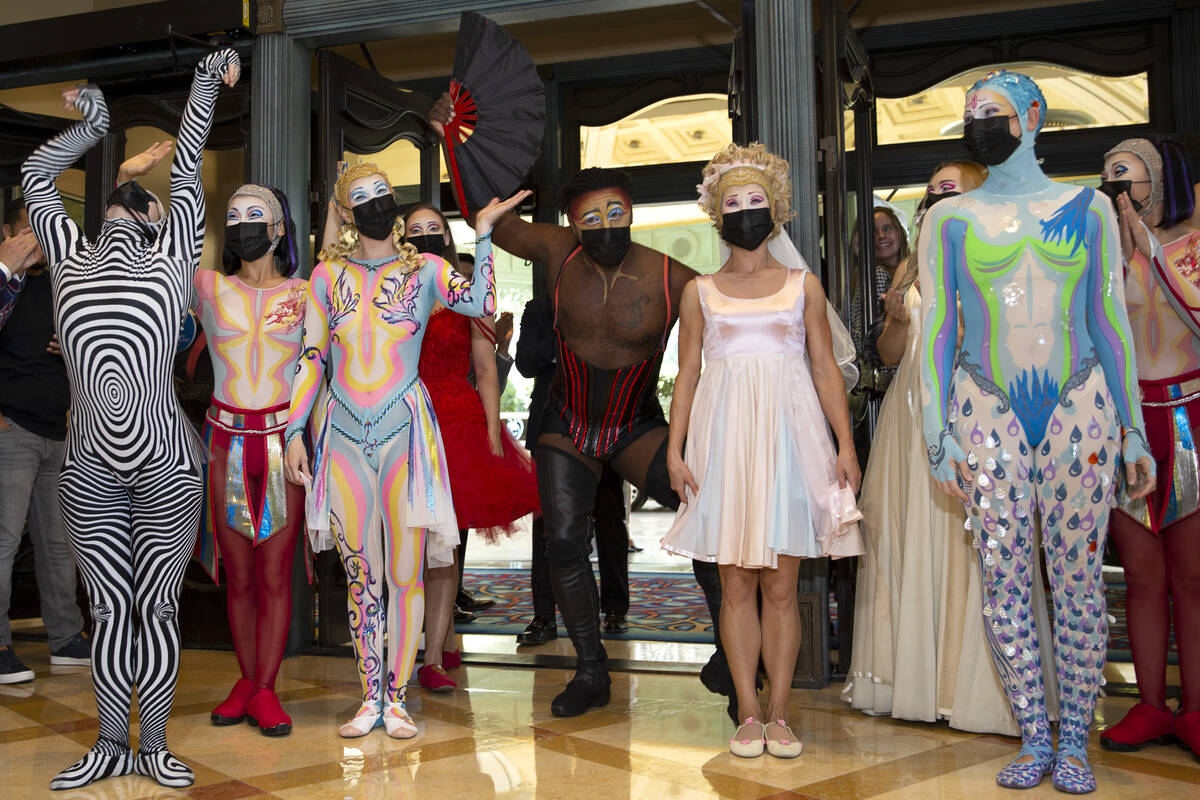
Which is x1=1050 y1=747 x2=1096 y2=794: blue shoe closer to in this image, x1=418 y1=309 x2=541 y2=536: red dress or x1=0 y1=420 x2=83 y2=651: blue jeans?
x1=418 y1=309 x2=541 y2=536: red dress

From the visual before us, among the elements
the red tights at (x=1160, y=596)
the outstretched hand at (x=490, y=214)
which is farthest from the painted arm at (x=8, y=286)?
the red tights at (x=1160, y=596)

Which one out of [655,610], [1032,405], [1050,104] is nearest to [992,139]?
[1032,405]

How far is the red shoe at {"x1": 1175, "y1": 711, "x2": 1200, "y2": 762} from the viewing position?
120 inches

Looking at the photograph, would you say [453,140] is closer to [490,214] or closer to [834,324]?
[490,214]

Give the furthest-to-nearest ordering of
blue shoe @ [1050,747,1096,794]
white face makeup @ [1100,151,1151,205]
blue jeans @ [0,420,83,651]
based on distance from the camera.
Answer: blue jeans @ [0,420,83,651], white face makeup @ [1100,151,1151,205], blue shoe @ [1050,747,1096,794]

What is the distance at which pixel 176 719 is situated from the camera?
3.70m

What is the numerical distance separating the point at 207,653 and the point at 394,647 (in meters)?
1.86

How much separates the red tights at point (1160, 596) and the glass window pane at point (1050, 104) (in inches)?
160

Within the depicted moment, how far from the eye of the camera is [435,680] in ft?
13.5

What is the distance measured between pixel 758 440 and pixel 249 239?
1.83m

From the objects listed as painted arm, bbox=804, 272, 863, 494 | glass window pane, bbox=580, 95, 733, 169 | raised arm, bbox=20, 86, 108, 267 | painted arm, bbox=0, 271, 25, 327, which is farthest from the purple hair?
glass window pane, bbox=580, 95, 733, 169

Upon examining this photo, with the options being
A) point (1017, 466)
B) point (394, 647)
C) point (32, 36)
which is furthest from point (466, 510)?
point (32, 36)

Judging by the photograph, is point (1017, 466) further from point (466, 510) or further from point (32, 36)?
point (32, 36)

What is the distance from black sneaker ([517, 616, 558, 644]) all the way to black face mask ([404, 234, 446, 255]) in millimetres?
1903
